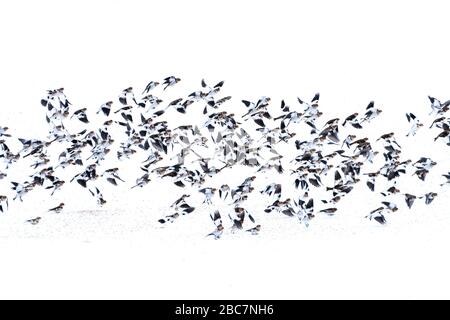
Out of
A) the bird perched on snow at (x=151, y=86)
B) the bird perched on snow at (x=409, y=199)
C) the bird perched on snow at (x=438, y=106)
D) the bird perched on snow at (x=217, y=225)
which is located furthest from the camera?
the bird perched on snow at (x=151, y=86)

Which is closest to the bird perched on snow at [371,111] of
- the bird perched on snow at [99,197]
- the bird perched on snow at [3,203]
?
the bird perched on snow at [99,197]

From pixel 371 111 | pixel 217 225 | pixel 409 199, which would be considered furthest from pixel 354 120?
pixel 217 225

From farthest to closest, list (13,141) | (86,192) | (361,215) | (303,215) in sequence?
(13,141), (86,192), (361,215), (303,215)

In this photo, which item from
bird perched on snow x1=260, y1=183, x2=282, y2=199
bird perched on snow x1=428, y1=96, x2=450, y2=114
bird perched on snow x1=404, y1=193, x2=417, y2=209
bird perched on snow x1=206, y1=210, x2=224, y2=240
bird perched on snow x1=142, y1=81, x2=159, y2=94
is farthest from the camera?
bird perched on snow x1=142, y1=81, x2=159, y2=94

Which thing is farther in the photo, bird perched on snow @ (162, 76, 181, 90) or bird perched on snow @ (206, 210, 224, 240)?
bird perched on snow @ (162, 76, 181, 90)

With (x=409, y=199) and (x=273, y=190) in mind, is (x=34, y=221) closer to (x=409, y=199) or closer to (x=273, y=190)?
(x=273, y=190)

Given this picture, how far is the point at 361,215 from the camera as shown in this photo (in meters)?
8.70

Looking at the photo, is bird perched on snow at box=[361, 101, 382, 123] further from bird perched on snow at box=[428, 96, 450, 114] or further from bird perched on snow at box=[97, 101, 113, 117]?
bird perched on snow at box=[97, 101, 113, 117]

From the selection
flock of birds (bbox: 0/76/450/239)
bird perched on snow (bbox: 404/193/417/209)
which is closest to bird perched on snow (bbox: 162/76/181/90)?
flock of birds (bbox: 0/76/450/239)

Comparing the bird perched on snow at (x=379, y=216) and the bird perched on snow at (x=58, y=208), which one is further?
the bird perched on snow at (x=58, y=208)

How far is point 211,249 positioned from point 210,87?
86.2 inches

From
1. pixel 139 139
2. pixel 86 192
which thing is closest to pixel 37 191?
pixel 86 192

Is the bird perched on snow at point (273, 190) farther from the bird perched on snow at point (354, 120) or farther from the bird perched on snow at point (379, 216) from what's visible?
the bird perched on snow at point (354, 120)

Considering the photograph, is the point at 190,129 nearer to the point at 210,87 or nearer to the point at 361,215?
the point at 210,87
